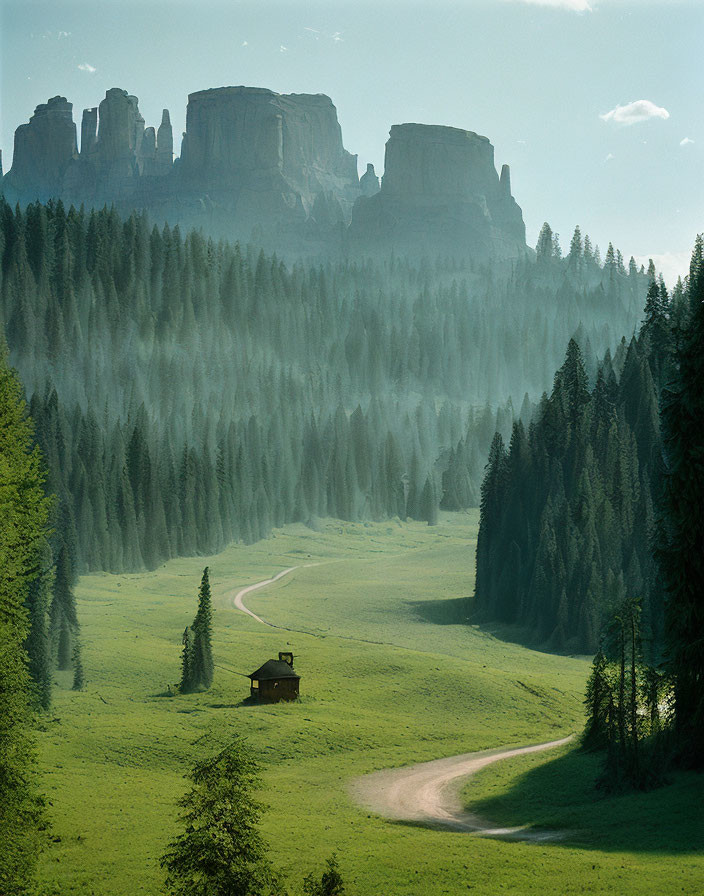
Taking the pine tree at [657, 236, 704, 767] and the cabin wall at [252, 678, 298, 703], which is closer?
the pine tree at [657, 236, 704, 767]

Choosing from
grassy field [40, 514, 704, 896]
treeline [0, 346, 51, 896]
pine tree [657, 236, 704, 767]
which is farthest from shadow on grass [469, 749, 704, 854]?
treeline [0, 346, 51, 896]

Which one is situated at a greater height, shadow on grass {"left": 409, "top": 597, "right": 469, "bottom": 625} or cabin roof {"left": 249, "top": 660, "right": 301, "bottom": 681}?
cabin roof {"left": 249, "top": 660, "right": 301, "bottom": 681}

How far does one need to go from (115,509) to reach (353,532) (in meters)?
55.6

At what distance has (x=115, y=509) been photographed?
159m

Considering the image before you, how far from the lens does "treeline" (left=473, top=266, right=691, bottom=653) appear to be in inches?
4402

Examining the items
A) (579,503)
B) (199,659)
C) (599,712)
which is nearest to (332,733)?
(199,659)

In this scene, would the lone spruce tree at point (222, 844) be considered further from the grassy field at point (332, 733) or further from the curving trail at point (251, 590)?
the curving trail at point (251, 590)

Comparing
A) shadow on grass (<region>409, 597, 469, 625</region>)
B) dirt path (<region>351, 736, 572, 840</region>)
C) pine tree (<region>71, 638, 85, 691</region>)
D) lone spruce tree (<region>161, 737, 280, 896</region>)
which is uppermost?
lone spruce tree (<region>161, 737, 280, 896</region>)

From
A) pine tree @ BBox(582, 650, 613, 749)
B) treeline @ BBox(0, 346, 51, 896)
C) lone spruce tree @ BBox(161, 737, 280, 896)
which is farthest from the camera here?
pine tree @ BBox(582, 650, 613, 749)

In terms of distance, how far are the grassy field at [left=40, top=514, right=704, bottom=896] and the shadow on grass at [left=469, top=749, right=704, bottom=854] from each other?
22 centimetres

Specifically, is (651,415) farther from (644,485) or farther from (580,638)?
(580,638)

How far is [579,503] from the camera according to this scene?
11600cm

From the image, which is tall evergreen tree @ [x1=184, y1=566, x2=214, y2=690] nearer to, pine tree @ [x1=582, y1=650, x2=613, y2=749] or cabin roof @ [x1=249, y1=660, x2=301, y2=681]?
cabin roof @ [x1=249, y1=660, x2=301, y2=681]

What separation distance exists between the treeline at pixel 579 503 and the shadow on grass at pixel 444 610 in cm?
217
